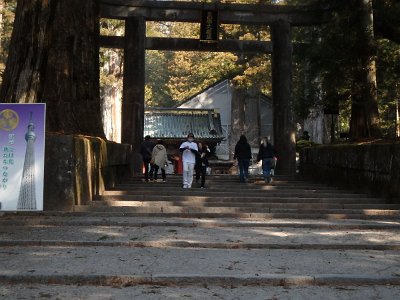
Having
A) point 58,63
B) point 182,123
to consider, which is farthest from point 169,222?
point 182,123

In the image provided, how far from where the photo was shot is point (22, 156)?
359 inches

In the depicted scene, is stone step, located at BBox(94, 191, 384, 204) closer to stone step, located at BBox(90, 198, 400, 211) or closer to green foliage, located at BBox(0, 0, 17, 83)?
stone step, located at BBox(90, 198, 400, 211)

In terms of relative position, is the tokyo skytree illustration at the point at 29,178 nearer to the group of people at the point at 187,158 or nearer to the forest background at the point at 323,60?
the group of people at the point at 187,158

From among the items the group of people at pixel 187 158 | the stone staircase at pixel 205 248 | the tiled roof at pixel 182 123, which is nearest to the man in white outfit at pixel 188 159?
the group of people at pixel 187 158

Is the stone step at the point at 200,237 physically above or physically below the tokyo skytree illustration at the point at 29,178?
below

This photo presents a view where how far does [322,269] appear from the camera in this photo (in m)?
5.95

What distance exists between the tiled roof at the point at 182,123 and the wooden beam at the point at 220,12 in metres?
11.7

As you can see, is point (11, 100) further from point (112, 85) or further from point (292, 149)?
point (112, 85)

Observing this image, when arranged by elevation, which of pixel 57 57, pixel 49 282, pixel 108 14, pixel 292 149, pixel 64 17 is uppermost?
pixel 108 14

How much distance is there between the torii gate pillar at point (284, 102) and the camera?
18484 mm

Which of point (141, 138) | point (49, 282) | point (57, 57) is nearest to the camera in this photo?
point (49, 282)

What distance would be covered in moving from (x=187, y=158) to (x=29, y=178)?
190 inches

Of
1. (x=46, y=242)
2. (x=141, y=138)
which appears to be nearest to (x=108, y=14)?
(x=141, y=138)

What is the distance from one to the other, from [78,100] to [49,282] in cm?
797
